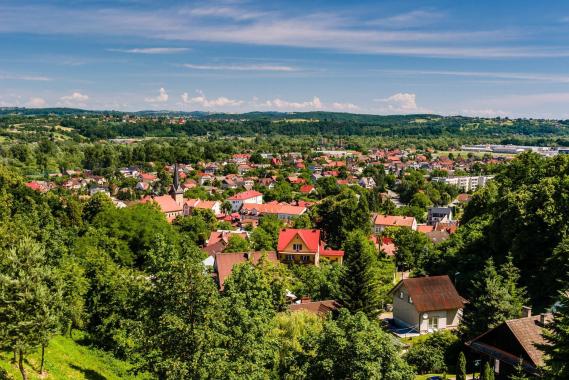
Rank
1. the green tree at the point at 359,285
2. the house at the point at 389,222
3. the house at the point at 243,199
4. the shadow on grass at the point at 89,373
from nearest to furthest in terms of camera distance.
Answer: the shadow on grass at the point at 89,373 → the green tree at the point at 359,285 → the house at the point at 389,222 → the house at the point at 243,199

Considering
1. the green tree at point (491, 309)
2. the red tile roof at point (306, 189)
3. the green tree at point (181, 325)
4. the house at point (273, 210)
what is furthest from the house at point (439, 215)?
the green tree at point (181, 325)

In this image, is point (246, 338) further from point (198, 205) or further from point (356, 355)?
point (198, 205)

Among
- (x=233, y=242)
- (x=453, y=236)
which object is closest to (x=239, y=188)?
(x=233, y=242)

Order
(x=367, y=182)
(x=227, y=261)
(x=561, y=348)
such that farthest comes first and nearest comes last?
(x=367, y=182)
(x=227, y=261)
(x=561, y=348)

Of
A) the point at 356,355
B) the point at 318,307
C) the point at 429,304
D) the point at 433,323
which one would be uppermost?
the point at 356,355

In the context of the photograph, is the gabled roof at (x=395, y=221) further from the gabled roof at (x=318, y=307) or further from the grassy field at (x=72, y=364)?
the grassy field at (x=72, y=364)

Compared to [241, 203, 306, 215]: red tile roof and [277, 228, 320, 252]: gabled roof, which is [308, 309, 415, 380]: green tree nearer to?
[277, 228, 320, 252]: gabled roof

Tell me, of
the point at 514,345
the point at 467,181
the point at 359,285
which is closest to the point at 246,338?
the point at 514,345
